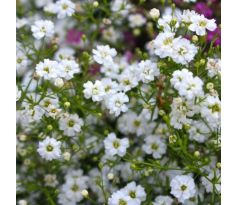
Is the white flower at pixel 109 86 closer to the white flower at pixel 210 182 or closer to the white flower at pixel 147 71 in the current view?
the white flower at pixel 147 71

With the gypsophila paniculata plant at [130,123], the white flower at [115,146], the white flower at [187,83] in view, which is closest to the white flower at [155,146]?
the gypsophila paniculata plant at [130,123]

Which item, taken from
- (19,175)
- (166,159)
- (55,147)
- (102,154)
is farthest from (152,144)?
(19,175)

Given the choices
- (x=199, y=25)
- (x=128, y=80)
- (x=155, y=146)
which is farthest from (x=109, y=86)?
(x=199, y=25)

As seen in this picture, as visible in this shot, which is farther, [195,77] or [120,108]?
[120,108]

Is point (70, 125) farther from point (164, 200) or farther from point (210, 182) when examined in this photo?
point (210, 182)

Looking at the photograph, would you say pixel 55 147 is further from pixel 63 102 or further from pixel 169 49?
pixel 169 49

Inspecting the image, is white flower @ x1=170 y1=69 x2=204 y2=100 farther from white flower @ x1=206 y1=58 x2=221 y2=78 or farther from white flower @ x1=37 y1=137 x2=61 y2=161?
white flower @ x1=37 y1=137 x2=61 y2=161

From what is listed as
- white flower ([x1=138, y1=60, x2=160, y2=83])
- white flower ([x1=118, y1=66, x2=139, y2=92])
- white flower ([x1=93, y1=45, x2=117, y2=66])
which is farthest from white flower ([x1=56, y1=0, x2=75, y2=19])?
white flower ([x1=138, y1=60, x2=160, y2=83])
